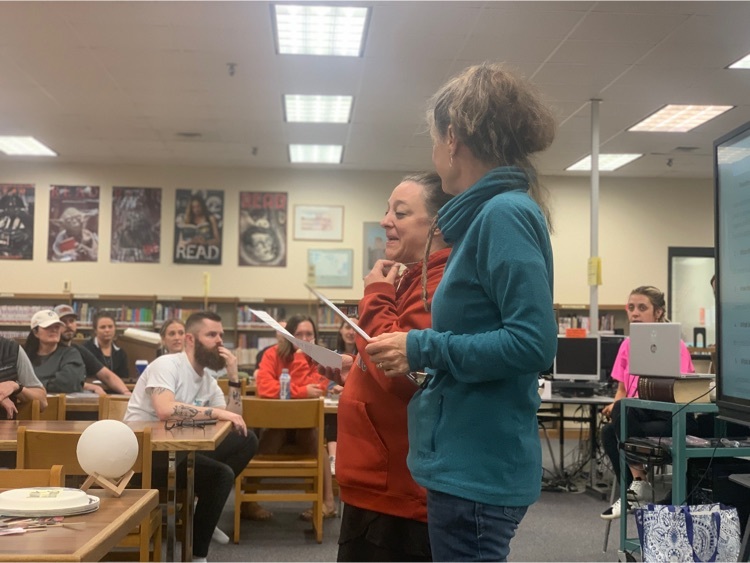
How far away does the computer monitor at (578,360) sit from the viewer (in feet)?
22.0

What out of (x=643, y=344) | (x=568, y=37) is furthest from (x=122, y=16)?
(x=643, y=344)

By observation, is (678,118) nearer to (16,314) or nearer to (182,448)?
(182,448)

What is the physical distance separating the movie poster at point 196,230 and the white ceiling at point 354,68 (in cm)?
116

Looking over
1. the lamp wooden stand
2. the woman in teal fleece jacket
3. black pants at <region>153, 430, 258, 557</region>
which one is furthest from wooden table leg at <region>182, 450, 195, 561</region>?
the woman in teal fleece jacket

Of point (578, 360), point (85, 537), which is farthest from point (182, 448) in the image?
point (578, 360)

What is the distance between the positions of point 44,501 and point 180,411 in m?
2.27

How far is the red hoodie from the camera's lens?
1572 mm

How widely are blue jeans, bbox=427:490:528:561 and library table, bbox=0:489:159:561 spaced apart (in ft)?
2.08

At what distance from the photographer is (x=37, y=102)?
24.8 ft

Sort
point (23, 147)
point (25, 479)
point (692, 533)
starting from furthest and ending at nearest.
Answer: point (23, 147), point (692, 533), point (25, 479)

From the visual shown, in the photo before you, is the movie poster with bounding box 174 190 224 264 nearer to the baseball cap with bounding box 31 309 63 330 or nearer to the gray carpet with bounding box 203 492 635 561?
the baseball cap with bounding box 31 309 63 330

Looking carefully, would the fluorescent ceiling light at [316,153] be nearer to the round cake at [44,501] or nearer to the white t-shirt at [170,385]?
the white t-shirt at [170,385]

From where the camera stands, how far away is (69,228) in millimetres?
10273

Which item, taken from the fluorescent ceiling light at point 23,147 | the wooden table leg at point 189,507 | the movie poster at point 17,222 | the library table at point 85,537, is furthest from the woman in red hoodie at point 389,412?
the movie poster at point 17,222
